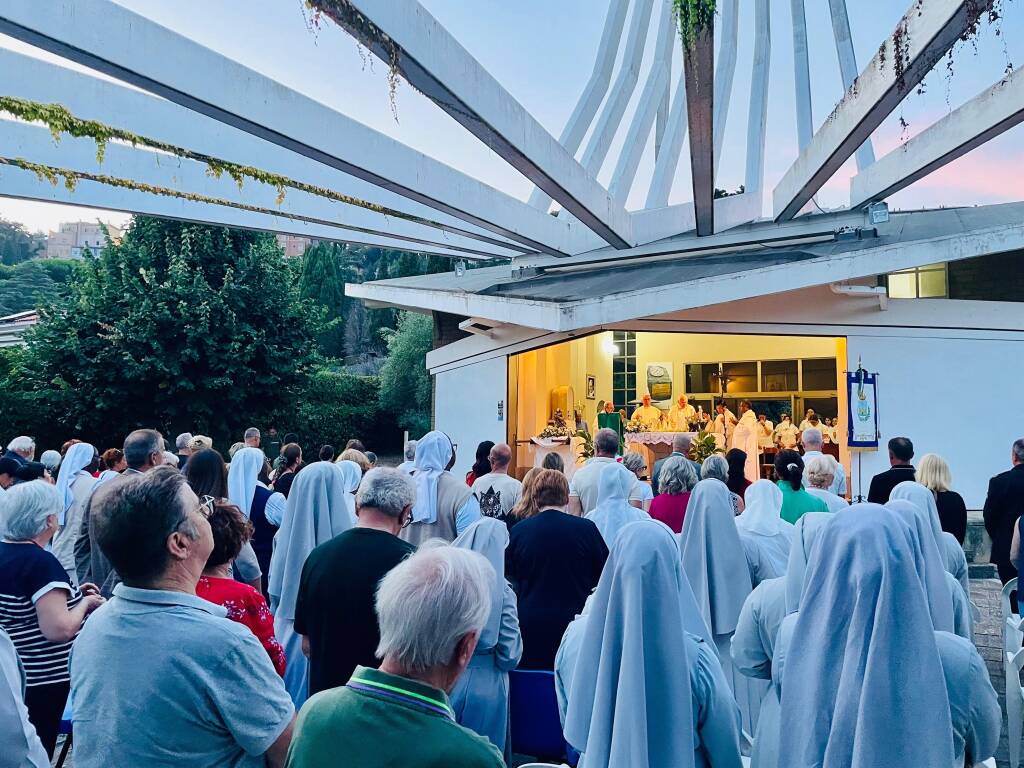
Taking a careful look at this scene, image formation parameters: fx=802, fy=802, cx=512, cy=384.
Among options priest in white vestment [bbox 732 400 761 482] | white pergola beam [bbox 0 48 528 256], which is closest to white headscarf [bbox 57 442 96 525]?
white pergola beam [bbox 0 48 528 256]

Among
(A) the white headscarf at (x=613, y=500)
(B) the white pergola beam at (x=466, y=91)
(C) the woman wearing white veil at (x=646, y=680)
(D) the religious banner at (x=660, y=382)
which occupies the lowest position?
(C) the woman wearing white veil at (x=646, y=680)

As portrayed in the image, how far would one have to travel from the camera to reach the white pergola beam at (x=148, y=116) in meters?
7.43

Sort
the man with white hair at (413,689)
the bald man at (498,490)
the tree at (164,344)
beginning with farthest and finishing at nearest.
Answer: the tree at (164,344) → the bald man at (498,490) → the man with white hair at (413,689)

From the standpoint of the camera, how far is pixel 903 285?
16.5 meters

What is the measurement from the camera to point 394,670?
182cm

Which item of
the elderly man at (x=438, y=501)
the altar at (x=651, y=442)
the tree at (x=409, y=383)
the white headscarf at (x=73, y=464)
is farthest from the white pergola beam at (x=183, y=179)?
the tree at (x=409, y=383)

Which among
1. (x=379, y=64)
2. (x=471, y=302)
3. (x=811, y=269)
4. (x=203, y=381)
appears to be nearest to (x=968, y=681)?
(x=379, y=64)

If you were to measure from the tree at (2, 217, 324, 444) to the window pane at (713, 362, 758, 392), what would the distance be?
11.0 meters

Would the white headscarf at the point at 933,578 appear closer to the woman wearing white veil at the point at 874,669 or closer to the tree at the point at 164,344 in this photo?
the woman wearing white veil at the point at 874,669

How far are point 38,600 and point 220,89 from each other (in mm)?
4698

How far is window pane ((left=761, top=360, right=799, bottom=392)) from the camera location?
66.7ft

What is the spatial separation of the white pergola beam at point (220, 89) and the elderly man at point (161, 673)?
15.3ft

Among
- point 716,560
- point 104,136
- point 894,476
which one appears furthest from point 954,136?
point 104,136

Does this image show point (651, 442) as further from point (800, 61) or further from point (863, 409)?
point (800, 61)
